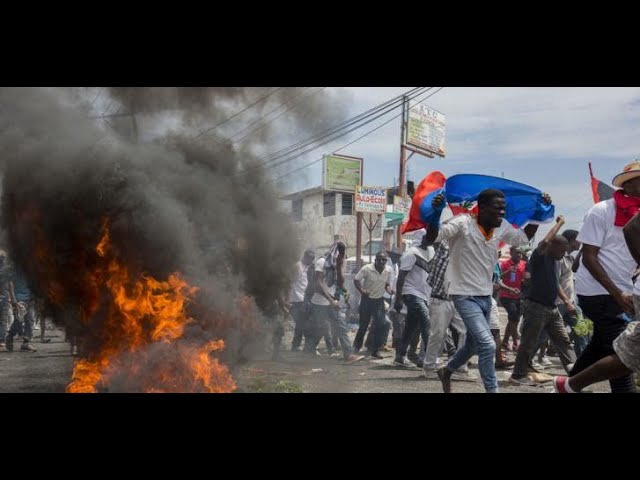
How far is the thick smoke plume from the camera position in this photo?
661 centimetres

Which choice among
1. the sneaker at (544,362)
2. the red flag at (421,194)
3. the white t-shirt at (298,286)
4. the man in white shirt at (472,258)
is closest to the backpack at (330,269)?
the white t-shirt at (298,286)

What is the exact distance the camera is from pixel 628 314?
4355 millimetres

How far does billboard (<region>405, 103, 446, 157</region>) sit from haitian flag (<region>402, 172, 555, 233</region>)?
45.8 feet

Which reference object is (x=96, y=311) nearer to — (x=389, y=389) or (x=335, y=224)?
(x=389, y=389)

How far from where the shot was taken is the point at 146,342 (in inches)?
235

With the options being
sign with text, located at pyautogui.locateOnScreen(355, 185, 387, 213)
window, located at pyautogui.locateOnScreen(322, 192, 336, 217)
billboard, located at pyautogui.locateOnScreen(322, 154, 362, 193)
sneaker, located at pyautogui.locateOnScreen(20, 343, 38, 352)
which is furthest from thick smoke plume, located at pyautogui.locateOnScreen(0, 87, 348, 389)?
window, located at pyautogui.locateOnScreen(322, 192, 336, 217)

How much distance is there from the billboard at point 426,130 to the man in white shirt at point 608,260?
15.7 m

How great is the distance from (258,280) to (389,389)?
10.4 ft

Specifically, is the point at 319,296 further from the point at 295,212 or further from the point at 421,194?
the point at 421,194

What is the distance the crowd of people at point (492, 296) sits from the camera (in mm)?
4543

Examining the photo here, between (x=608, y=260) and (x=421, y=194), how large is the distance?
177 centimetres

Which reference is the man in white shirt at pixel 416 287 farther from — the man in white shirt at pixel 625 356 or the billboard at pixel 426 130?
the billboard at pixel 426 130

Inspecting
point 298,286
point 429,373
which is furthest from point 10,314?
point 429,373
